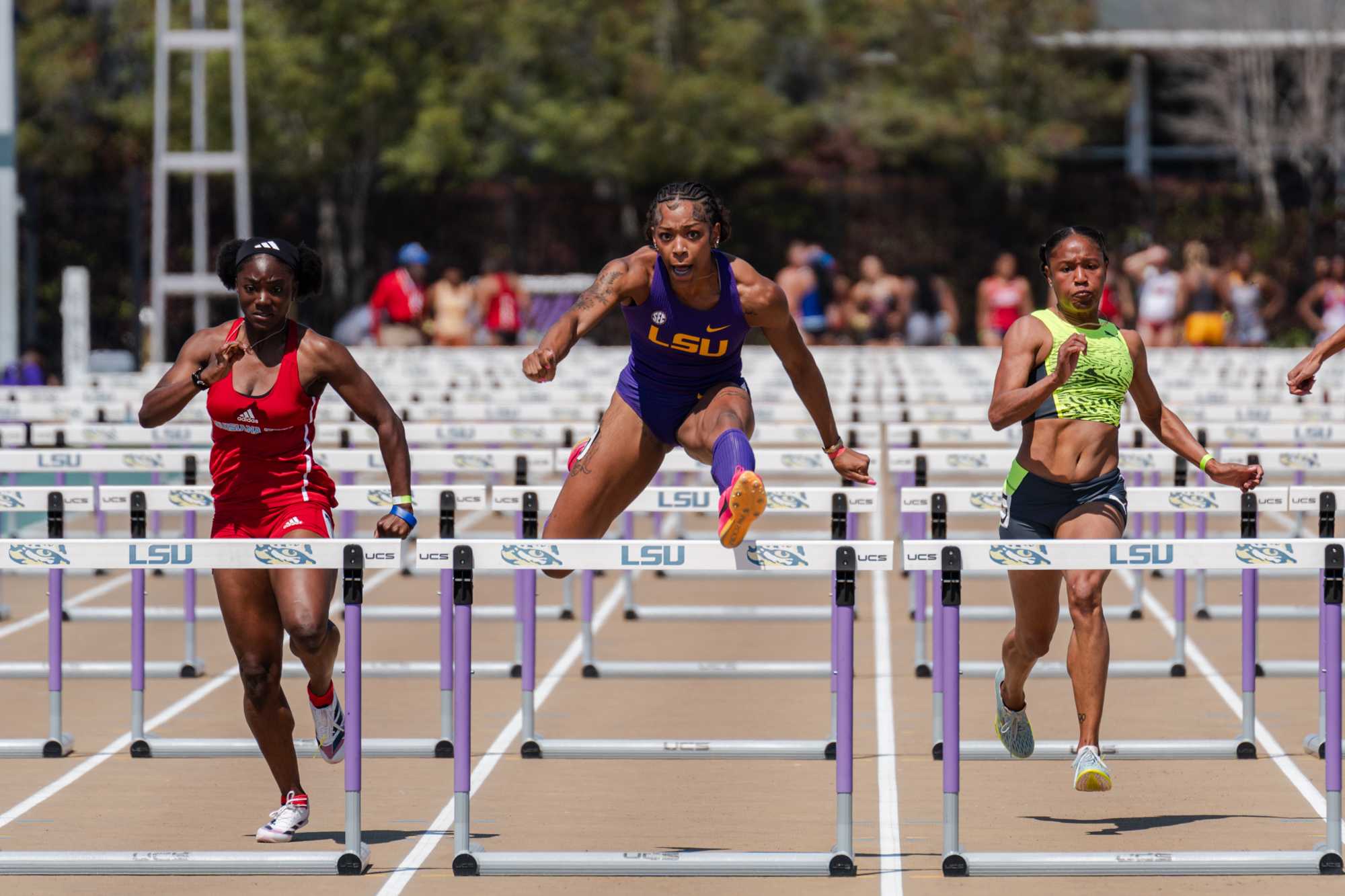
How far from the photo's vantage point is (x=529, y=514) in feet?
32.6

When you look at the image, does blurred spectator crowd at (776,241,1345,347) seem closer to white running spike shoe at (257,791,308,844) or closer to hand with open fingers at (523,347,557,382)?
hand with open fingers at (523,347,557,382)

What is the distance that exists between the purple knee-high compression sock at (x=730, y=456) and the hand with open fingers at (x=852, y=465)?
0.37m

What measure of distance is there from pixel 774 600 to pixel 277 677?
22.8 feet

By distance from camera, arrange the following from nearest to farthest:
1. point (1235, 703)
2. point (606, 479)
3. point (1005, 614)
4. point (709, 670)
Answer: point (606, 479), point (1235, 703), point (709, 670), point (1005, 614)

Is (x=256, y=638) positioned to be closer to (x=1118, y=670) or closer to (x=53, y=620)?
(x=53, y=620)

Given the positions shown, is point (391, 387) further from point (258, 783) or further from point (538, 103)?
point (538, 103)

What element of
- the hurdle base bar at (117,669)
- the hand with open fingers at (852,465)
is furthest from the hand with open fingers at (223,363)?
the hurdle base bar at (117,669)

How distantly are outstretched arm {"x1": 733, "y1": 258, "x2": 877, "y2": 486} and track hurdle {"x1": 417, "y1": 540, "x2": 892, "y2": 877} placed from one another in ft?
3.25

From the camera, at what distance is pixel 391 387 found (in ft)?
62.4

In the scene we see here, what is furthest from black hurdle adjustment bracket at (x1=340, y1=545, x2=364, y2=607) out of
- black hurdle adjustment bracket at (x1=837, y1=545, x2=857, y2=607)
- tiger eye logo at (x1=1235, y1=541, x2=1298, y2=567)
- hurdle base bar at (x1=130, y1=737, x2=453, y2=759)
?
tiger eye logo at (x1=1235, y1=541, x2=1298, y2=567)

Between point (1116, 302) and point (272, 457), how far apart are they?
2191cm

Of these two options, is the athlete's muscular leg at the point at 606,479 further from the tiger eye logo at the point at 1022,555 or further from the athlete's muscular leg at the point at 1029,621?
the tiger eye logo at the point at 1022,555

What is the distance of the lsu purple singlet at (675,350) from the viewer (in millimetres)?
8641

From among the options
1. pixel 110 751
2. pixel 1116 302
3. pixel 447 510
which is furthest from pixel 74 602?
pixel 1116 302
